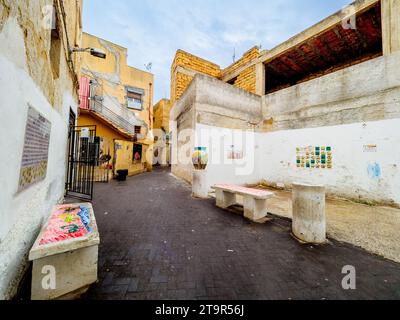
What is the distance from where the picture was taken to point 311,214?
3.13m

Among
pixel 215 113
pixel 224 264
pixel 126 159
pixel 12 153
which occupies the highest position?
pixel 215 113

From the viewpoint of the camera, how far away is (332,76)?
7012 millimetres

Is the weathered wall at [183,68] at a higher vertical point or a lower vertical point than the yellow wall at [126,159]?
higher

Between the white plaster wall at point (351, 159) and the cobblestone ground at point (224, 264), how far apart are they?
4.39 meters

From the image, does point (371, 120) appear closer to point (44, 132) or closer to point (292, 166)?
point (292, 166)

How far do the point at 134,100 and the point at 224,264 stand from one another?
15436 mm

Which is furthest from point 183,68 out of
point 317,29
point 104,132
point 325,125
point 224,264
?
point 224,264

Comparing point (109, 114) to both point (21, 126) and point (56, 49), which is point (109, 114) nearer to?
point (56, 49)

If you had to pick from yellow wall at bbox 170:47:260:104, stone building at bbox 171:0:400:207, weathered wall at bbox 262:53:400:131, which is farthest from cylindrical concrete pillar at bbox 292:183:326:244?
yellow wall at bbox 170:47:260:104

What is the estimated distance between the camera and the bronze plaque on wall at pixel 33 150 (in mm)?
1982

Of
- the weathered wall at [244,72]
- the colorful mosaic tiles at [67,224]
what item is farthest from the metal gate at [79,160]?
the weathered wall at [244,72]

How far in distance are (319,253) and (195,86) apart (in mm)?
7315

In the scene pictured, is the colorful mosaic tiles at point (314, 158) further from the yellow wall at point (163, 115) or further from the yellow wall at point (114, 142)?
the yellow wall at point (163, 115)

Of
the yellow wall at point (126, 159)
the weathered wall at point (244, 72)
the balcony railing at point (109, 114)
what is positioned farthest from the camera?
the yellow wall at point (126, 159)
